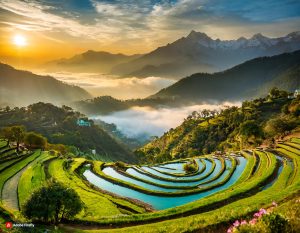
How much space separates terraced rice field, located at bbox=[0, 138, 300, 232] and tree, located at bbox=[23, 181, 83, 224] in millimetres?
2034

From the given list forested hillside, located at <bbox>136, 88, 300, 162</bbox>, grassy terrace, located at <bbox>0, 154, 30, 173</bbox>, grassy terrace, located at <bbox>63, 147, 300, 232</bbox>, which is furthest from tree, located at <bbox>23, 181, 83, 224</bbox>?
forested hillside, located at <bbox>136, 88, 300, 162</bbox>

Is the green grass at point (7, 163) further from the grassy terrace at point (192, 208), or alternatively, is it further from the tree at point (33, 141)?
the grassy terrace at point (192, 208)

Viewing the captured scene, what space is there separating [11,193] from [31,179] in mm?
6443

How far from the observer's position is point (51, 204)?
28453mm

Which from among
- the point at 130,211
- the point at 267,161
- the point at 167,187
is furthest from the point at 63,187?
the point at 267,161

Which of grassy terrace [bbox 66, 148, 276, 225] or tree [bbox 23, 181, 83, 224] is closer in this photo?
tree [bbox 23, 181, 83, 224]

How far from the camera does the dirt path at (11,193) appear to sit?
4143 centimetres

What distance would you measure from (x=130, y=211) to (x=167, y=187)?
41.1 feet

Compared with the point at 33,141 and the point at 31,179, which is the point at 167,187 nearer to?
the point at 31,179

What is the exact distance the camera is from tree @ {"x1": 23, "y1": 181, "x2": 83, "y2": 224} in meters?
28.1

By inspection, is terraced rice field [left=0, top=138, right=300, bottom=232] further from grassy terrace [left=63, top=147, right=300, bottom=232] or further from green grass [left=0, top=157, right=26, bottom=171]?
green grass [left=0, top=157, right=26, bottom=171]

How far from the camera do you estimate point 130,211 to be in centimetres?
4100

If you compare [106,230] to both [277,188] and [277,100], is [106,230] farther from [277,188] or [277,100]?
[277,100]

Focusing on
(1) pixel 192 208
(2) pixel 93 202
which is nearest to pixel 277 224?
(1) pixel 192 208
